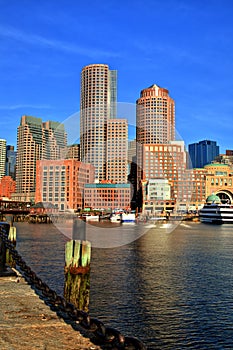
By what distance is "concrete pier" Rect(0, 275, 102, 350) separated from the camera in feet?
28.2

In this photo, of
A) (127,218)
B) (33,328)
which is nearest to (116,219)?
(127,218)

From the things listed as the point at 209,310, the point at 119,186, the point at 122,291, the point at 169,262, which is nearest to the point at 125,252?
the point at 169,262

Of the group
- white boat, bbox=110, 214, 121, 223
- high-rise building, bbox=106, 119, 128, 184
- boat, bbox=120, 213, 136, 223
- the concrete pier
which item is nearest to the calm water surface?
the concrete pier

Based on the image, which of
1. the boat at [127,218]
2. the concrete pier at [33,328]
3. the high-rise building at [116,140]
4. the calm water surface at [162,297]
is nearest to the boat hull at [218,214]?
the boat at [127,218]

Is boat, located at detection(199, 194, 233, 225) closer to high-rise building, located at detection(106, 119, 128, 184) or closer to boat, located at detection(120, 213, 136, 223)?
boat, located at detection(120, 213, 136, 223)

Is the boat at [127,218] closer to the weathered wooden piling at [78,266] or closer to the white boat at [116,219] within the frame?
the white boat at [116,219]

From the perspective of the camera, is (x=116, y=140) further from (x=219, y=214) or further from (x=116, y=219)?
(x=116, y=219)

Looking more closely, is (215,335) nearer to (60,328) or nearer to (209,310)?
(209,310)

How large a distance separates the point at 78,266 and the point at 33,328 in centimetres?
612

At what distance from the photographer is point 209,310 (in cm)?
2238

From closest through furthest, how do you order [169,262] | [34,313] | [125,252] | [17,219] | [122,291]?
[34,313]
[122,291]
[169,262]
[125,252]
[17,219]

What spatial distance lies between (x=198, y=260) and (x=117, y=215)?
136 metres

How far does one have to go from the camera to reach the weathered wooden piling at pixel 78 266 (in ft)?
51.0

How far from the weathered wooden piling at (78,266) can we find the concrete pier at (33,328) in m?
2.88
